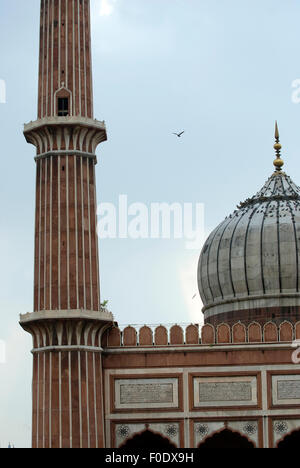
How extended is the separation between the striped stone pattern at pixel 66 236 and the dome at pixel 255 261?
422cm

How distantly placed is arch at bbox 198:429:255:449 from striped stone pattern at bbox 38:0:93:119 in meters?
7.54

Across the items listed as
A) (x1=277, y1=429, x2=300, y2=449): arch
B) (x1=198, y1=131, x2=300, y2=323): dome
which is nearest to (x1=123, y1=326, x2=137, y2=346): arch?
(x1=198, y1=131, x2=300, y2=323): dome

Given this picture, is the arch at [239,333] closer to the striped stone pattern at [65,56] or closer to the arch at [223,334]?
the arch at [223,334]

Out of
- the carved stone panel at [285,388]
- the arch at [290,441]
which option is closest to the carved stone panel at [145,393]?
the carved stone panel at [285,388]

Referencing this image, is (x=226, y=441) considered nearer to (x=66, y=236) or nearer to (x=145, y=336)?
(x=145, y=336)

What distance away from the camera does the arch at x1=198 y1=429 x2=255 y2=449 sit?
918 inches

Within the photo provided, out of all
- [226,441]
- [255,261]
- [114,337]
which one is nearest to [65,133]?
[114,337]

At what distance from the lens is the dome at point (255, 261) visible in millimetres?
26109

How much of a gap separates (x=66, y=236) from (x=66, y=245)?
8.1 inches

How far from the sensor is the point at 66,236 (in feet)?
77.4

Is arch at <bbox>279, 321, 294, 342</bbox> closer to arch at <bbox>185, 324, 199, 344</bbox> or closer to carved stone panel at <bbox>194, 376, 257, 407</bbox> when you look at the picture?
carved stone panel at <bbox>194, 376, 257, 407</bbox>

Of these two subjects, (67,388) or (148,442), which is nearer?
(67,388)

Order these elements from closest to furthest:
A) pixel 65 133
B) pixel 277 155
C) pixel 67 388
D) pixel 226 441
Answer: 1. pixel 67 388
2. pixel 226 441
3. pixel 65 133
4. pixel 277 155
